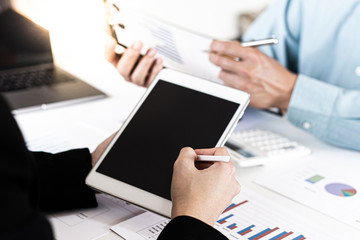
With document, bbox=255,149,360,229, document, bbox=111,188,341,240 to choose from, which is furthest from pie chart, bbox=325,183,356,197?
document, bbox=111,188,341,240

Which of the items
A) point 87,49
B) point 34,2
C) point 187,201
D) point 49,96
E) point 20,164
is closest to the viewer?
point 20,164

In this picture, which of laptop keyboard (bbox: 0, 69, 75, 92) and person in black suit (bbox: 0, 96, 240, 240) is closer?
person in black suit (bbox: 0, 96, 240, 240)

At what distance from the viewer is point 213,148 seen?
28.4 inches

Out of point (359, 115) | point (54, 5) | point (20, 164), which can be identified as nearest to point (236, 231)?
point (20, 164)

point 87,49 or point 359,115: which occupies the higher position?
point 359,115

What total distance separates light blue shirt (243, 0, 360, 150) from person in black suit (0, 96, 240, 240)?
0.51 metres

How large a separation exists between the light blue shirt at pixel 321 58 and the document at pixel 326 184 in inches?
4.2

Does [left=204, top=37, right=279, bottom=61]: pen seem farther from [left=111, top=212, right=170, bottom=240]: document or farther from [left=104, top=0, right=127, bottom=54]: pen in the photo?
[left=111, top=212, right=170, bottom=240]: document

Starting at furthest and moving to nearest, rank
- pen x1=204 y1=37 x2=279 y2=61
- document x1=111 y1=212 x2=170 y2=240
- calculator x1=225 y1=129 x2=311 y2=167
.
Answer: pen x1=204 y1=37 x2=279 y2=61
calculator x1=225 y1=129 x2=311 y2=167
document x1=111 y1=212 x2=170 y2=240

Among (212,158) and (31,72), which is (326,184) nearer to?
(212,158)

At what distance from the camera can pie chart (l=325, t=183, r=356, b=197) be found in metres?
0.88

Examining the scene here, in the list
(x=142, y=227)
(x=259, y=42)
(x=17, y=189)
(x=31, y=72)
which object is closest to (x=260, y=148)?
(x=259, y=42)

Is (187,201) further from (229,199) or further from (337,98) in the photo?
(337,98)

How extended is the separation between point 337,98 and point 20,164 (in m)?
0.89
